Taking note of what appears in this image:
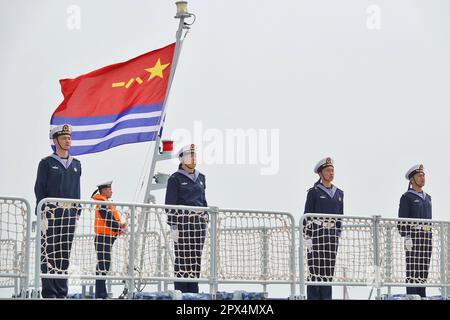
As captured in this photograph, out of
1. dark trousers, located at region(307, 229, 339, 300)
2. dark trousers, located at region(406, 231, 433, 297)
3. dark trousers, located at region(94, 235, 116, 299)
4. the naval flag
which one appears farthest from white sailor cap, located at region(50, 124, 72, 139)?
dark trousers, located at region(406, 231, 433, 297)

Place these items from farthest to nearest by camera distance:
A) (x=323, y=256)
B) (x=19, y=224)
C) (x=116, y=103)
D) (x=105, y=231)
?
(x=116, y=103) < (x=323, y=256) < (x=105, y=231) < (x=19, y=224)

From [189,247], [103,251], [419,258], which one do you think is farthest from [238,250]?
[419,258]

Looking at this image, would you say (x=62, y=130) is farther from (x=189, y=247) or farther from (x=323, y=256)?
(x=323, y=256)

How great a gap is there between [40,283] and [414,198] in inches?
225

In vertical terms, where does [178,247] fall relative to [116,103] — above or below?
below

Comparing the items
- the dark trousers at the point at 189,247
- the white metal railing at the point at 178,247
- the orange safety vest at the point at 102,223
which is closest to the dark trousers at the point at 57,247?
the white metal railing at the point at 178,247

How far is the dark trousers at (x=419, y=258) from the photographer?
13820 mm

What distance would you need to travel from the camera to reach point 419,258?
13.9 meters

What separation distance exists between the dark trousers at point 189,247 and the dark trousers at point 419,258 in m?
2.79

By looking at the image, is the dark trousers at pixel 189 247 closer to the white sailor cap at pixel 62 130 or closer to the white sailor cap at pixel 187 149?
the white sailor cap at pixel 187 149

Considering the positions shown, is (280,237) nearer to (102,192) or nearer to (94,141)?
(102,192)

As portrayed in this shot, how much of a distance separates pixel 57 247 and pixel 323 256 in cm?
315

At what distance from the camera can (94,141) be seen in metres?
16.2

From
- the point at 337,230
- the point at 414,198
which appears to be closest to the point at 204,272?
the point at 337,230
